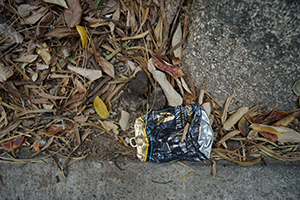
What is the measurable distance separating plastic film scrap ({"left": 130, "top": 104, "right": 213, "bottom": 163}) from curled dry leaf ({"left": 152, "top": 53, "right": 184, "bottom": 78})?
5.8 inches

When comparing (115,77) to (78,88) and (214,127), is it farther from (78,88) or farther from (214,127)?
(214,127)

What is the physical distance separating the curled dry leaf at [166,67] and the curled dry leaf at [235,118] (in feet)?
0.95

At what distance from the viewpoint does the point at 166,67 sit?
67cm

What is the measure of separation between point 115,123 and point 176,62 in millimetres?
386

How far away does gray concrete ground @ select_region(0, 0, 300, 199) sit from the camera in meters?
0.56

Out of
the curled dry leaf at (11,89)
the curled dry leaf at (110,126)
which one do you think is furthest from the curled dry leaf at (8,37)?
the curled dry leaf at (110,126)

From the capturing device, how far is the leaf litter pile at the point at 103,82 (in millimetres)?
670

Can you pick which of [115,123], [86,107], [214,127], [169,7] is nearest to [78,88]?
[86,107]

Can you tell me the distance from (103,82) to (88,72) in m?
0.08

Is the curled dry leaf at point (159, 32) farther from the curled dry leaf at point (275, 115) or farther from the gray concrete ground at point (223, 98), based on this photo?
the curled dry leaf at point (275, 115)

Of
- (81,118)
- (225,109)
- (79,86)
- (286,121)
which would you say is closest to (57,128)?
(81,118)

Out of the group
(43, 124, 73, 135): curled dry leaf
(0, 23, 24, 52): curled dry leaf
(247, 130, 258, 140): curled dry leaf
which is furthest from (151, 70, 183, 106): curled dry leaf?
(0, 23, 24, 52): curled dry leaf

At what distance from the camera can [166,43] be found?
2.23 ft

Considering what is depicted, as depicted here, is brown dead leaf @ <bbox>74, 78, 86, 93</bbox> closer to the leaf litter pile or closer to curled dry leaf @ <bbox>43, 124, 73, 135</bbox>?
the leaf litter pile
